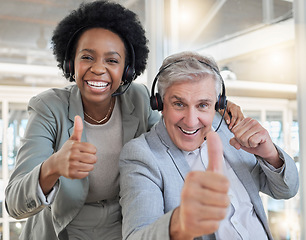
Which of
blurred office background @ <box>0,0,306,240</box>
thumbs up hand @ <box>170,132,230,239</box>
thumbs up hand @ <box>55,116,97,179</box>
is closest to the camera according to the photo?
thumbs up hand @ <box>170,132,230,239</box>

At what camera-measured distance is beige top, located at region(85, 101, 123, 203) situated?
59.6 inches

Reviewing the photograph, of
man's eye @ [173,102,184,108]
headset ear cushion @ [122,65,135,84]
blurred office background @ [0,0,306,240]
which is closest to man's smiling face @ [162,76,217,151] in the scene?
man's eye @ [173,102,184,108]

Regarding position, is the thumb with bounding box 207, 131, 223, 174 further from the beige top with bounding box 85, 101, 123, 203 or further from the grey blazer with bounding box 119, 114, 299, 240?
the beige top with bounding box 85, 101, 123, 203

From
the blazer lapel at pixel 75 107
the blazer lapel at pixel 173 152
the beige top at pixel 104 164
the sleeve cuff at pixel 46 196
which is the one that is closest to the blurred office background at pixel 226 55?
the blazer lapel at pixel 173 152

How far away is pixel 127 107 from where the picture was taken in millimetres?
1627

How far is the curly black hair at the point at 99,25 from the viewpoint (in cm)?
149

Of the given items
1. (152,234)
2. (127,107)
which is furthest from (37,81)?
(152,234)

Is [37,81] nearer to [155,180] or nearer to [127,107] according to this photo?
[127,107]

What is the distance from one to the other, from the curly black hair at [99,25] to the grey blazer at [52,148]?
0.15 m

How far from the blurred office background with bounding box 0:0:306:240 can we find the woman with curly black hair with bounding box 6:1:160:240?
1.89 feet

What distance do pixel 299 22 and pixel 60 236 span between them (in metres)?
1.30

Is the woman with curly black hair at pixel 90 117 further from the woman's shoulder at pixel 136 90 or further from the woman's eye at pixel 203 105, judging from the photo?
the woman's eye at pixel 203 105

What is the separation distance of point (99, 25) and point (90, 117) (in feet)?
1.24

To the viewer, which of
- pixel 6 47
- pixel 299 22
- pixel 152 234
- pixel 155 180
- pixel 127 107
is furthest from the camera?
pixel 6 47
